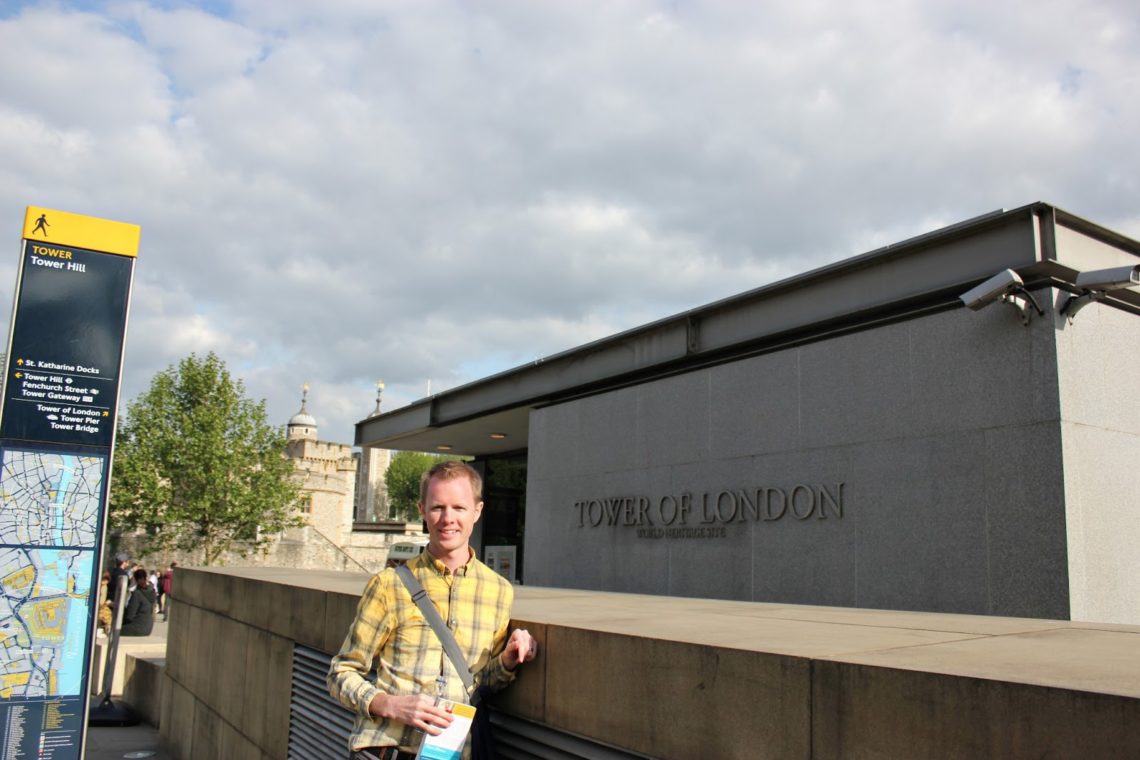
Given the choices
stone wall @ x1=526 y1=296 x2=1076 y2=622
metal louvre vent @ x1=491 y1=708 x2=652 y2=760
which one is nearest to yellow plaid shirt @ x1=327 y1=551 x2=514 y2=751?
metal louvre vent @ x1=491 y1=708 x2=652 y2=760

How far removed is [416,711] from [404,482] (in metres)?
100

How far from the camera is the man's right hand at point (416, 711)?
2.83 meters

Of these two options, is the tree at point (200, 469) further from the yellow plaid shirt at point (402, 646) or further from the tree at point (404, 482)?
the yellow plaid shirt at point (402, 646)

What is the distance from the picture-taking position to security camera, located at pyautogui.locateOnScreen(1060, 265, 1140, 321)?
8.55 m

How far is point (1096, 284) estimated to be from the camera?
8.67 meters

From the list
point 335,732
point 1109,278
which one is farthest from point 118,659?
point 1109,278

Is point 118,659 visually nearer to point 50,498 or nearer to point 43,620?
point 43,620

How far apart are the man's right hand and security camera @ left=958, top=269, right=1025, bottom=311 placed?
7413mm

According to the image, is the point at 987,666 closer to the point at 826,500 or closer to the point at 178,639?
the point at 826,500

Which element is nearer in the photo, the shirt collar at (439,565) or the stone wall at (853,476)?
the shirt collar at (439,565)

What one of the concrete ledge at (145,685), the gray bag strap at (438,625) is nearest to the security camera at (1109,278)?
the gray bag strap at (438,625)

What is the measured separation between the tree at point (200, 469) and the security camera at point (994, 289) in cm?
4717

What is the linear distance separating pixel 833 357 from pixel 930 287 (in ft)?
4.42

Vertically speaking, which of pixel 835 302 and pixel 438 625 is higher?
pixel 835 302
